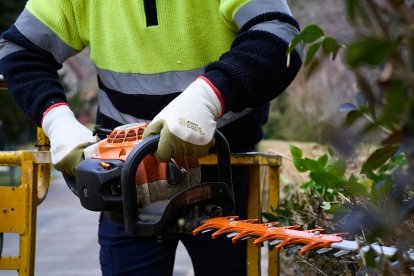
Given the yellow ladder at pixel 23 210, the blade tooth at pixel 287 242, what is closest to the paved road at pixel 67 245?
the yellow ladder at pixel 23 210

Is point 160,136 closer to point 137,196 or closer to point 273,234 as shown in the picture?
point 137,196

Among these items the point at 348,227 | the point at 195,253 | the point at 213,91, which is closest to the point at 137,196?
the point at 213,91

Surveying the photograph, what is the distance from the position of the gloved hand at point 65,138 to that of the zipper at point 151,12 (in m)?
0.41

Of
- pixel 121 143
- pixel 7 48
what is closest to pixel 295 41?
pixel 121 143

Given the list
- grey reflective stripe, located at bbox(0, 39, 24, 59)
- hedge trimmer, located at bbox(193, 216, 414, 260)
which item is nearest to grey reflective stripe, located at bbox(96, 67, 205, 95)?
grey reflective stripe, located at bbox(0, 39, 24, 59)

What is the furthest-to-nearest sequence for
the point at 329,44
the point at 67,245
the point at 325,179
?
1. the point at 67,245
2. the point at 325,179
3. the point at 329,44

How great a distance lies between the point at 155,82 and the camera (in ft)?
Result: 8.87

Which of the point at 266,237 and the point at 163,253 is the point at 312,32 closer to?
the point at 266,237

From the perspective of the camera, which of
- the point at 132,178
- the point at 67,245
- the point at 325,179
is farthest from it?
the point at 67,245

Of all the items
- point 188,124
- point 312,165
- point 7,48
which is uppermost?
Answer: point 7,48

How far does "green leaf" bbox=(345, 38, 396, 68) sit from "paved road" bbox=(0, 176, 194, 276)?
222 inches

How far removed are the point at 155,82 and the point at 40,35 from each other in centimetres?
47

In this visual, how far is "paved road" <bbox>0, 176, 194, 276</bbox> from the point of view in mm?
6895

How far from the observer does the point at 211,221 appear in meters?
2.19
